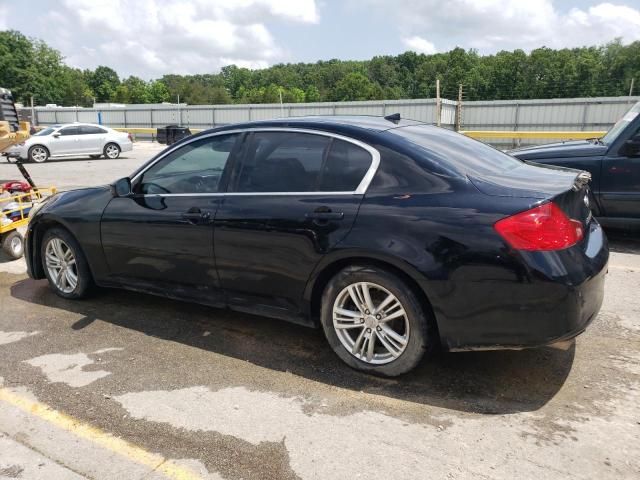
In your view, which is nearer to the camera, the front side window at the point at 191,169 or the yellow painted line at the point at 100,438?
the yellow painted line at the point at 100,438

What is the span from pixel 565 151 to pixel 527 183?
3.97 meters

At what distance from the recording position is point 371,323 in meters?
3.36

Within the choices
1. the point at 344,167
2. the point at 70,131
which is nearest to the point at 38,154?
the point at 70,131

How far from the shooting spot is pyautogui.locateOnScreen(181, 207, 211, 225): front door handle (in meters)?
3.90

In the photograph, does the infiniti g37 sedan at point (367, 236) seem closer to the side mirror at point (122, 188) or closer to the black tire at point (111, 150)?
the side mirror at point (122, 188)

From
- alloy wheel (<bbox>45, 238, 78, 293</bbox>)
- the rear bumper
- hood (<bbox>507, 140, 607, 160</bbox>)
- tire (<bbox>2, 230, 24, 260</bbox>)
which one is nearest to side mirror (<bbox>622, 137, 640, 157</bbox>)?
hood (<bbox>507, 140, 607, 160</bbox>)

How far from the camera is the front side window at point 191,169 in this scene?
13.2ft

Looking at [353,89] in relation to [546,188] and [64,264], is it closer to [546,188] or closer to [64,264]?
[64,264]

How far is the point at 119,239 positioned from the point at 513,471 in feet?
10.9

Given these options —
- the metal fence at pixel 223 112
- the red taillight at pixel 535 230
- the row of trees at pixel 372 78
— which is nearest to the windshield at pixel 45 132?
the metal fence at pixel 223 112

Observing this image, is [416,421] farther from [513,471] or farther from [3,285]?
[3,285]

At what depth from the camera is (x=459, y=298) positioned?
9.98 ft

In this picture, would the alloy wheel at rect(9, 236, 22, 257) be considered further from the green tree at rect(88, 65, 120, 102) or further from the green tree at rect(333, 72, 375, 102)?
the green tree at rect(88, 65, 120, 102)

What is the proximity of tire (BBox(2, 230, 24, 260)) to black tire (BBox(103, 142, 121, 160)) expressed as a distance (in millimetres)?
16736
